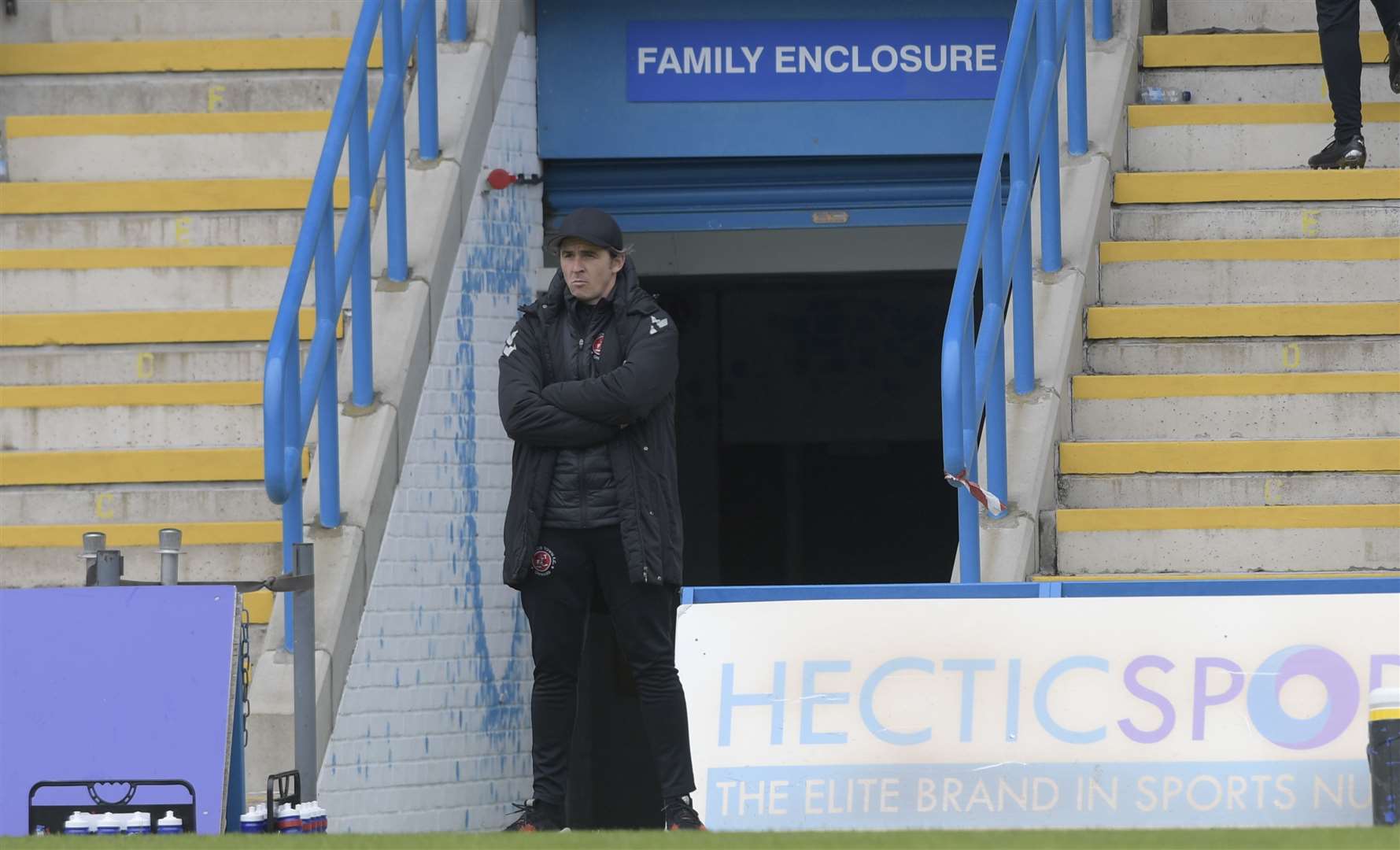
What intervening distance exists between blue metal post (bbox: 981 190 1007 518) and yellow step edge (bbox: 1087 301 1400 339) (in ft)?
2.23

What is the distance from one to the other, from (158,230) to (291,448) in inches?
82.3

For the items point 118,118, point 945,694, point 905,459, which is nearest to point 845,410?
point 905,459

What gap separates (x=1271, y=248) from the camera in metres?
7.27

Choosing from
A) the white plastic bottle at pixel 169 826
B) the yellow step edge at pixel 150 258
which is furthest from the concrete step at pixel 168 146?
the white plastic bottle at pixel 169 826

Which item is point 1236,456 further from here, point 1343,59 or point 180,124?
point 180,124

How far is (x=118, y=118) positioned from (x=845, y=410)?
551 centimetres

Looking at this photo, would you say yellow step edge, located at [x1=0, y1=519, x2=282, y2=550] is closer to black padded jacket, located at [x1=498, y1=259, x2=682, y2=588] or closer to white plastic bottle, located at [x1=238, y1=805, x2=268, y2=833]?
black padded jacket, located at [x1=498, y1=259, x2=682, y2=588]

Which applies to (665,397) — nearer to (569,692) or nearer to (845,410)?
(569,692)

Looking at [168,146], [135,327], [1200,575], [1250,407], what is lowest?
[1200,575]

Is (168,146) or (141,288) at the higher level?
(168,146)

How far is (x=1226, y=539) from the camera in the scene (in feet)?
21.7

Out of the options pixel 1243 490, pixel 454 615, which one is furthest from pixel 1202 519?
pixel 454 615

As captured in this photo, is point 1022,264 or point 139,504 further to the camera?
point 139,504

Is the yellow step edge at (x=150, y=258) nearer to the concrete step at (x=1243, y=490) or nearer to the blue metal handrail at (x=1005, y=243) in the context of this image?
the blue metal handrail at (x=1005, y=243)
